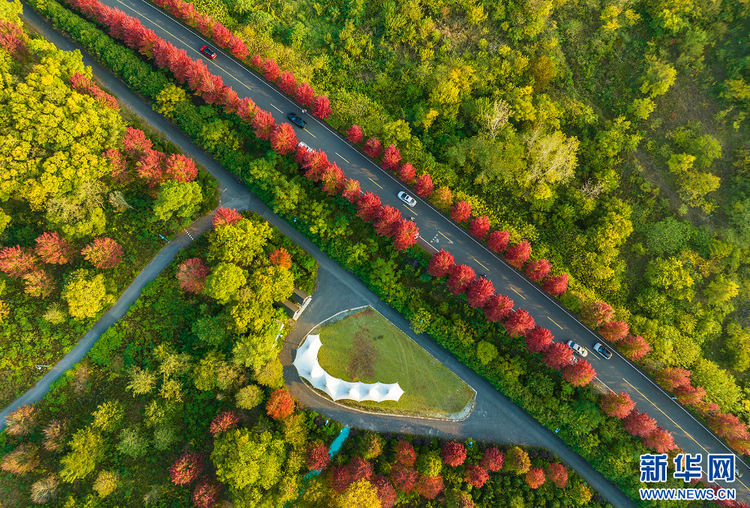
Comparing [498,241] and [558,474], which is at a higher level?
[498,241]

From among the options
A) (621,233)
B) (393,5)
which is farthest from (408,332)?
(393,5)

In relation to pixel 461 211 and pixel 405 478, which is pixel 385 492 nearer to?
pixel 405 478

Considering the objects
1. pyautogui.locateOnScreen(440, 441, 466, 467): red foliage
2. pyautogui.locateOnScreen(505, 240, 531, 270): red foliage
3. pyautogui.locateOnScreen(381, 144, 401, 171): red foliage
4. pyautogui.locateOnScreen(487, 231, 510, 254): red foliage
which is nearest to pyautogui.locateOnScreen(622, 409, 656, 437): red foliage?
pyautogui.locateOnScreen(440, 441, 466, 467): red foliage

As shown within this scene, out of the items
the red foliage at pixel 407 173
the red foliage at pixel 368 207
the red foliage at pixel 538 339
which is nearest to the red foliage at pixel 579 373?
the red foliage at pixel 538 339

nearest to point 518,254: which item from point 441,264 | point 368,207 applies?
point 441,264

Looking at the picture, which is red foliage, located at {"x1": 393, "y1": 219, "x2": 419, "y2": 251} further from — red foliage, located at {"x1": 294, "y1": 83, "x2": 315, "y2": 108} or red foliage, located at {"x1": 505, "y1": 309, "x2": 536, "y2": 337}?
red foliage, located at {"x1": 294, "y1": 83, "x2": 315, "y2": 108}

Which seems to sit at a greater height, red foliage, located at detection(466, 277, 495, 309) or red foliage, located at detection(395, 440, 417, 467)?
red foliage, located at detection(466, 277, 495, 309)
